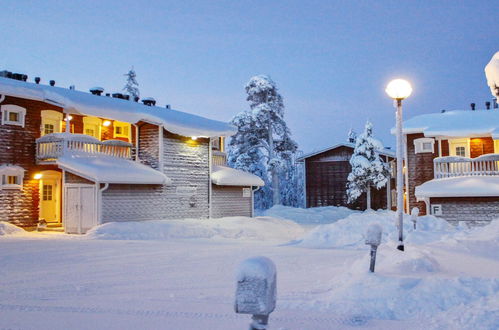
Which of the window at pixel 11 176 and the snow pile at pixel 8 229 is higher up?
A: the window at pixel 11 176

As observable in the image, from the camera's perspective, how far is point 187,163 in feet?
88.9

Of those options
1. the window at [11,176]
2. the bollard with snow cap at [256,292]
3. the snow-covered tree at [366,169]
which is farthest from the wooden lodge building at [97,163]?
the bollard with snow cap at [256,292]

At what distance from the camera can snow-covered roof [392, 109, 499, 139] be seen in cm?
2602

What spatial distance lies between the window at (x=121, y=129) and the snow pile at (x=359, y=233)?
46.3 feet

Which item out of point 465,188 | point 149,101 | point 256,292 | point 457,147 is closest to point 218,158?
point 149,101

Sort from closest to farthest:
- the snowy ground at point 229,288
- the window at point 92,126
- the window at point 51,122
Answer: the snowy ground at point 229,288 → the window at point 51,122 → the window at point 92,126

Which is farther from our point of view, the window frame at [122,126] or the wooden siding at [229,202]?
the wooden siding at [229,202]

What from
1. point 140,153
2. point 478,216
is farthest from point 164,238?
point 478,216

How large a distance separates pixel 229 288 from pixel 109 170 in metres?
14.5

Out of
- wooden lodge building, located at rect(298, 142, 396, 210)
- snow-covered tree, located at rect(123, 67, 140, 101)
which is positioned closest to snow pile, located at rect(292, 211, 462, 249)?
wooden lodge building, located at rect(298, 142, 396, 210)

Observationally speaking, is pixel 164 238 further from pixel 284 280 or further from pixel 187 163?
pixel 284 280

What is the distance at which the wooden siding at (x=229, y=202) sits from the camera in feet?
94.0

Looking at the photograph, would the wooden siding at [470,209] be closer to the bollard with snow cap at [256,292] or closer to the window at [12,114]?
the window at [12,114]

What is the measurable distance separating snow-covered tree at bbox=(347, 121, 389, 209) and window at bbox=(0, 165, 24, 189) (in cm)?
2401
